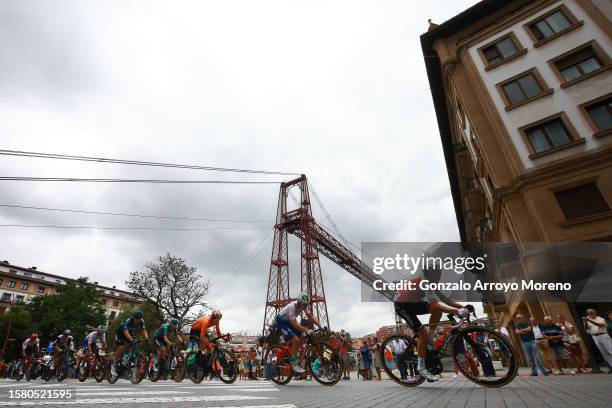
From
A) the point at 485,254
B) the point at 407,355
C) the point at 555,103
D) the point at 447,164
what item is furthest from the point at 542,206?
the point at 447,164

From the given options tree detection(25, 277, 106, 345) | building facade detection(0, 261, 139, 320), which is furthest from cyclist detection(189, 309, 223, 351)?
building facade detection(0, 261, 139, 320)

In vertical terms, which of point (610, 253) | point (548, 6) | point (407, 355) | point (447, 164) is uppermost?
point (548, 6)

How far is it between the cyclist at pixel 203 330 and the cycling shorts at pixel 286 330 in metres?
1.64

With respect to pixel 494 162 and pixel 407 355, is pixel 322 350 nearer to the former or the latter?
pixel 407 355

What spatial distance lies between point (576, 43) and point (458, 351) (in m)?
16.4

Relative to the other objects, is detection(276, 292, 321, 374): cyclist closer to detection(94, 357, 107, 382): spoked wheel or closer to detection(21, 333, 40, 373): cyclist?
detection(94, 357, 107, 382): spoked wheel

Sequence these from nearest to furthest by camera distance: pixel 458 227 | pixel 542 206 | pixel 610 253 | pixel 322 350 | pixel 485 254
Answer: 1. pixel 322 350
2. pixel 610 253
3. pixel 542 206
4. pixel 485 254
5. pixel 458 227

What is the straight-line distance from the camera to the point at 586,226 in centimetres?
1073

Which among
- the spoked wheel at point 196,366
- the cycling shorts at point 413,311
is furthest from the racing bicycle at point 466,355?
the spoked wheel at point 196,366

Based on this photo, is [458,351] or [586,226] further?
[586,226]

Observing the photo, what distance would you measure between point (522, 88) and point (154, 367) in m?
18.4

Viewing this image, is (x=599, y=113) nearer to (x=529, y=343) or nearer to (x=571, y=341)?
(x=571, y=341)

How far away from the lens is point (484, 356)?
160 inches

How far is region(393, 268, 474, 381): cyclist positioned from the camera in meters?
4.48
